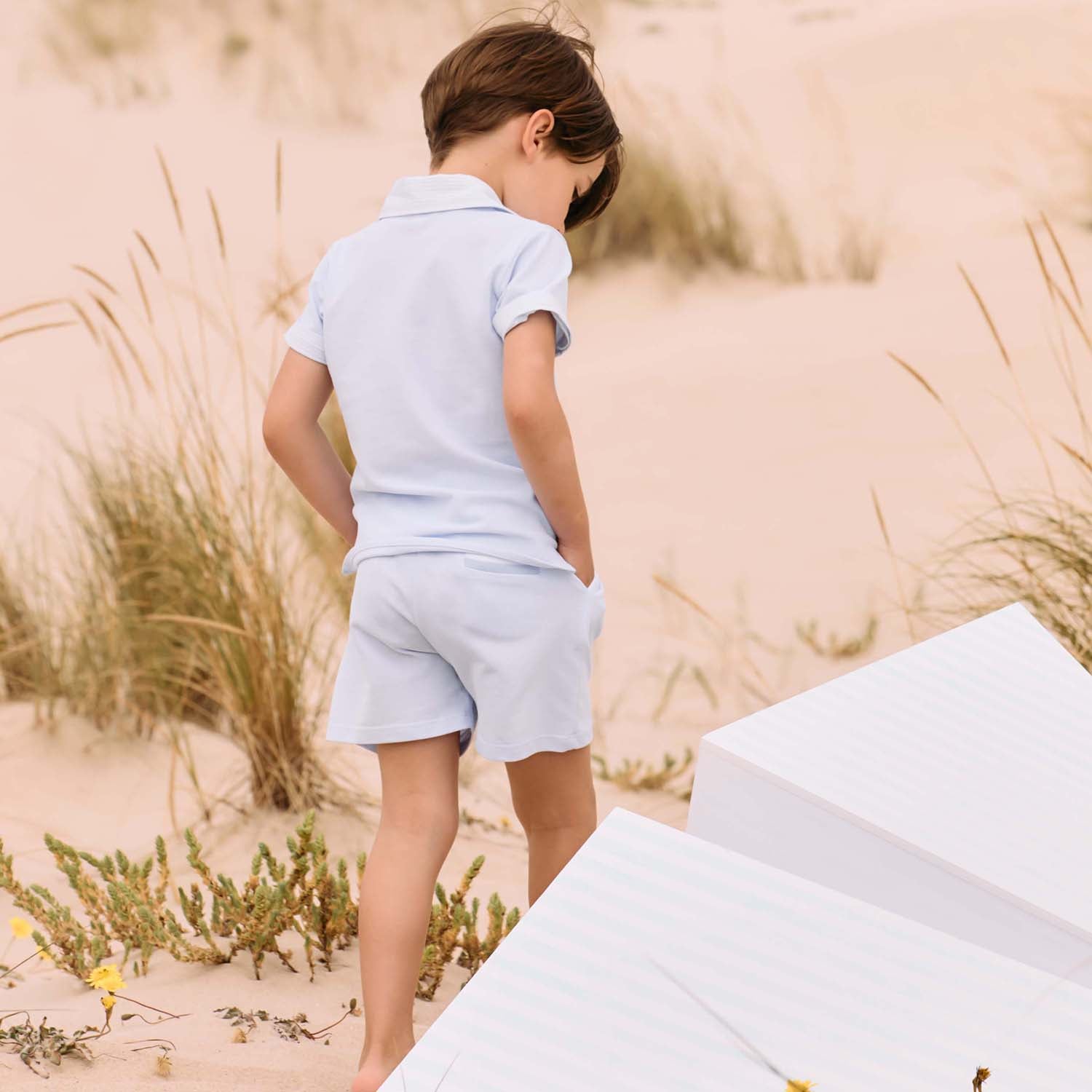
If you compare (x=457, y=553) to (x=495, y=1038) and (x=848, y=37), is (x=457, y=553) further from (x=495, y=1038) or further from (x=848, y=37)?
(x=848, y=37)

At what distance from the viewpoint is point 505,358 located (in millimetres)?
1539

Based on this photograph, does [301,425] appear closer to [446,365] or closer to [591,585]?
[446,365]

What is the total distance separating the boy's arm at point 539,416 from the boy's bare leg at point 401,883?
34 centimetres

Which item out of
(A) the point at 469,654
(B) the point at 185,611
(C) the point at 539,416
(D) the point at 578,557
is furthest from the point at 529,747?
(B) the point at 185,611

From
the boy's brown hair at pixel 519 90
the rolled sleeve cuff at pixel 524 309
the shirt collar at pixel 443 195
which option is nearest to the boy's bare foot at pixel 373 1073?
the rolled sleeve cuff at pixel 524 309

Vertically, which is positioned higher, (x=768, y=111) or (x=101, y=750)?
(x=768, y=111)

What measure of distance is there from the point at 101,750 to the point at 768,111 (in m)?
5.25

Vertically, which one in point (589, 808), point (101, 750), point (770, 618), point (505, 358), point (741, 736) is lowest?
point (770, 618)

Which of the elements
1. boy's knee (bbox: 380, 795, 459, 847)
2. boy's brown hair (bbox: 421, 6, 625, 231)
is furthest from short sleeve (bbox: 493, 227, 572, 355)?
boy's knee (bbox: 380, 795, 459, 847)

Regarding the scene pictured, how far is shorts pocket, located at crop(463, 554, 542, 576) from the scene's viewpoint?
61.4 inches

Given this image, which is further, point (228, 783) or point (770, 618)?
point (770, 618)

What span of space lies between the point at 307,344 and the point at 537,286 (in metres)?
0.34

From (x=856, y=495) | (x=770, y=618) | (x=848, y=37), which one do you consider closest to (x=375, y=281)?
(x=770, y=618)

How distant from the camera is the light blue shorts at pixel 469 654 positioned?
1.56 m
